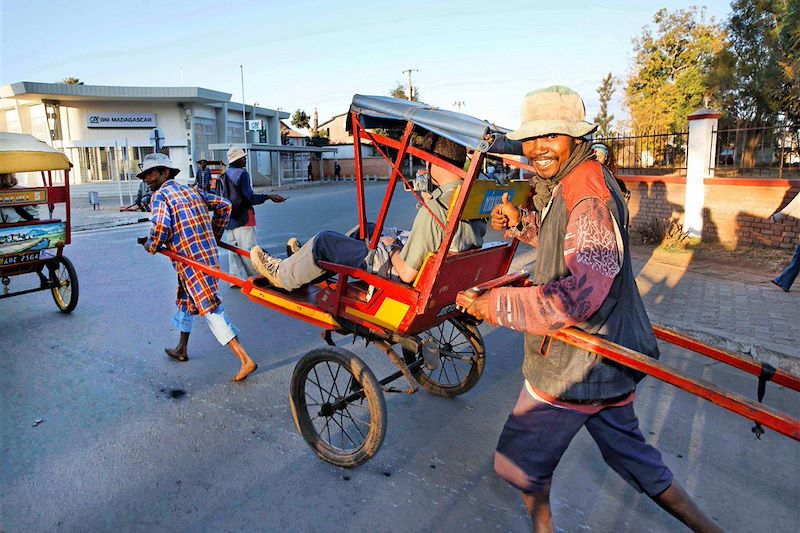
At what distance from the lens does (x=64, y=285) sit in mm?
6062

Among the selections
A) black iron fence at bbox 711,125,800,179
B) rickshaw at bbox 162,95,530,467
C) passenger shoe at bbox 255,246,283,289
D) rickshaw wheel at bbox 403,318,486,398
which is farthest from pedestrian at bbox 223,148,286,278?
black iron fence at bbox 711,125,800,179

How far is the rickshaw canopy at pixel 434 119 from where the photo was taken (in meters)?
2.65

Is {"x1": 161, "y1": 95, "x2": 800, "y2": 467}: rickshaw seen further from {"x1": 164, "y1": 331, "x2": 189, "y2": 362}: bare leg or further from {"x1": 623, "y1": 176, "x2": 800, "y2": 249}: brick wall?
{"x1": 623, "y1": 176, "x2": 800, "y2": 249}: brick wall

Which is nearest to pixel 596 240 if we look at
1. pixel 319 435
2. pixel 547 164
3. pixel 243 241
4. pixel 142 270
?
pixel 547 164

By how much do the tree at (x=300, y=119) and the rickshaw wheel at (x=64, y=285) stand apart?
201ft

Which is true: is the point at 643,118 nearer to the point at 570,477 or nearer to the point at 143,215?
the point at 143,215

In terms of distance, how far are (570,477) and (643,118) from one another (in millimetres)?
24046

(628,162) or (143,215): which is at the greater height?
(628,162)

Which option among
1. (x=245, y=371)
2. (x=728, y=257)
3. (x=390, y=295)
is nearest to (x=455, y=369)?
(x=390, y=295)

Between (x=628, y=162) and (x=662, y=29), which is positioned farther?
(x=662, y=29)

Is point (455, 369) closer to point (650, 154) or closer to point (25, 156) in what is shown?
point (25, 156)

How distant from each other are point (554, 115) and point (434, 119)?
1047 mm

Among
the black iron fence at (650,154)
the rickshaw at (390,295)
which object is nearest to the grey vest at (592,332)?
the rickshaw at (390,295)

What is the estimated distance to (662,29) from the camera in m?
24.0
